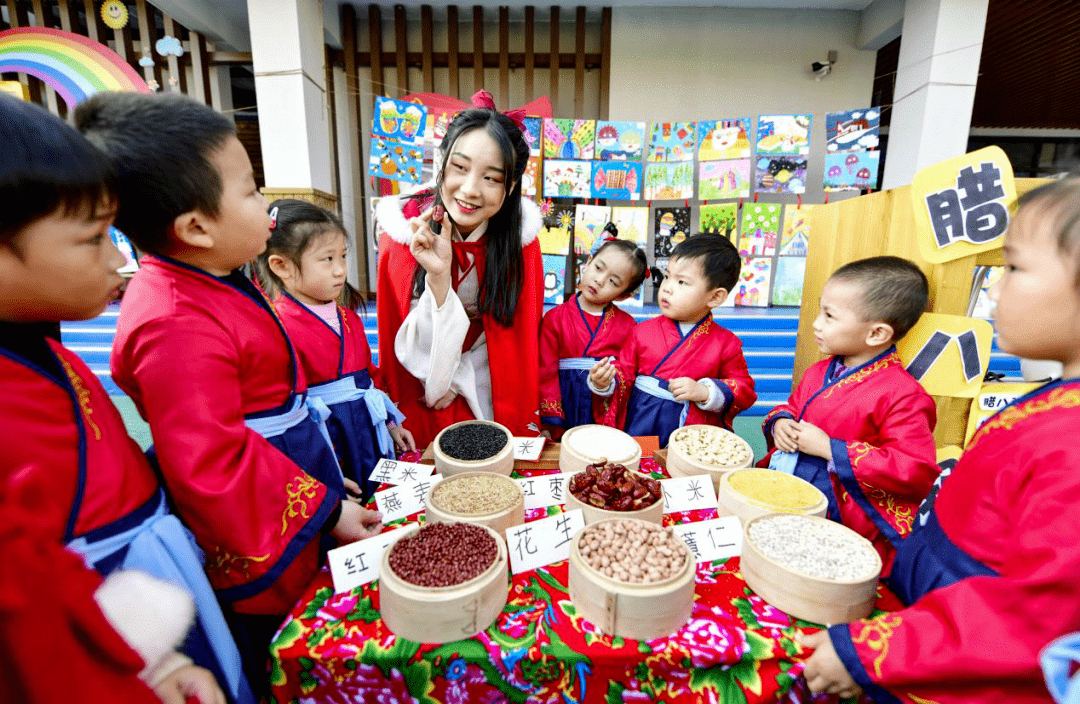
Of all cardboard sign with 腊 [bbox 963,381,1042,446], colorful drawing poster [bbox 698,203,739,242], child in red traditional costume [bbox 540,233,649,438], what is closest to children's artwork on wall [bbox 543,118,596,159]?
colorful drawing poster [bbox 698,203,739,242]

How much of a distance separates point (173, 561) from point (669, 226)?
5.55 metres

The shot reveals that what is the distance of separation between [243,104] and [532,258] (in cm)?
805

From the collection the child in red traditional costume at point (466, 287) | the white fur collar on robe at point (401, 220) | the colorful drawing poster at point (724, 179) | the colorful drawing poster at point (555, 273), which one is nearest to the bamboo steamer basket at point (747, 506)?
the child in red traditional costume at point (466, 287)

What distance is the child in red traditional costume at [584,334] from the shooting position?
88.1 inches

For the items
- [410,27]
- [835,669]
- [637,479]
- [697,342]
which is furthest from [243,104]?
[835,669]

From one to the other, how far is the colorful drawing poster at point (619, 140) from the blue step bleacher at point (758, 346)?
163cm

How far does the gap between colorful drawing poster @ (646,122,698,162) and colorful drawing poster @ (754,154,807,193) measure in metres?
0.71

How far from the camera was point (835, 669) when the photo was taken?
2.73 feet

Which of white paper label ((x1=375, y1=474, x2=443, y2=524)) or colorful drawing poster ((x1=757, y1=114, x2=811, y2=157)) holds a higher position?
colorful drawing poster ((x1=757, y1=114, x2=811, y2=157))

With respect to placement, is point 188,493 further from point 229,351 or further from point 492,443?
point 492,443

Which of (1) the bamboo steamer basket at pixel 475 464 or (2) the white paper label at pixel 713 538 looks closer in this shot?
(2) the white paper label at pixel 713 538

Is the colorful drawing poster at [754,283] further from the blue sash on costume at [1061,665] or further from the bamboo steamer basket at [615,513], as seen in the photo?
the blue sash on costume at [1061,665]

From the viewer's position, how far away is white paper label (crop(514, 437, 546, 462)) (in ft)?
4.96

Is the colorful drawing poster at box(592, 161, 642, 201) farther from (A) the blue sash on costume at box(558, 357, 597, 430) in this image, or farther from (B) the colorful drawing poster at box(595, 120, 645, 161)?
(A) the blue sash on costume at box(558, 357, 597, 430)
